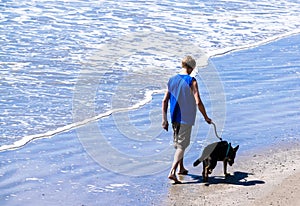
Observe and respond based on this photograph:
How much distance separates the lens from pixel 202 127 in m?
11.1

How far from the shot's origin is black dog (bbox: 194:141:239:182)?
29.8ft

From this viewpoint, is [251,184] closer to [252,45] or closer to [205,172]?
[205,172]

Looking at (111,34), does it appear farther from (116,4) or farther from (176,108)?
(176,108)

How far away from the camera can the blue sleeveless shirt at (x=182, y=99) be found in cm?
903

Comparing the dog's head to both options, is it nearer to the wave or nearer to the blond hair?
the blond hair

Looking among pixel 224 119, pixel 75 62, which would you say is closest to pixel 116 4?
pixel 75 62

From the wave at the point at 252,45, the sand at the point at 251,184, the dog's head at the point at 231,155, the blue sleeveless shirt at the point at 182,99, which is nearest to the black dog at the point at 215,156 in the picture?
the dog's head at the point at 231,155

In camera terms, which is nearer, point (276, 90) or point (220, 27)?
point (276, 90)

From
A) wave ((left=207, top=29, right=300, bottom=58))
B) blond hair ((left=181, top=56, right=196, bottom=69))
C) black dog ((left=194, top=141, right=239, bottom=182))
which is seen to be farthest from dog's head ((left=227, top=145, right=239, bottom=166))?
wave ((left=207, top=29, right=300, bottom=58))

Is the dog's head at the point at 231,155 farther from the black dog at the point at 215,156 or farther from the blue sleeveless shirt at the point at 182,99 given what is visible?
the blue sleeveless shirt at the point at 182,99

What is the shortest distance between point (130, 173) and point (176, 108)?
94 cm

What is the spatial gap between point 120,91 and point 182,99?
441 cm

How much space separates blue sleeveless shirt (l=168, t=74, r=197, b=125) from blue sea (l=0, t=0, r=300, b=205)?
734 millimetres

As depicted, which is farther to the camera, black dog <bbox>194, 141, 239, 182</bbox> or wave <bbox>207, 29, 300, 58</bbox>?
wave <bbox>207, 29, 300, 58</bbox>
